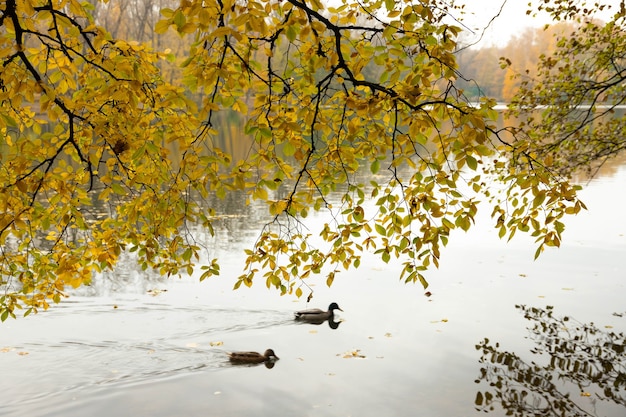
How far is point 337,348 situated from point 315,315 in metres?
1.08

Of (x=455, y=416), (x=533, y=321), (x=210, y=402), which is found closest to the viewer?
(x=455, y=416)

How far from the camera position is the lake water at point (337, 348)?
28.6ft

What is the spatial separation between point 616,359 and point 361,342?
4.15 metres

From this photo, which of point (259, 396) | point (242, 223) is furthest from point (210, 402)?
point (242, 223)

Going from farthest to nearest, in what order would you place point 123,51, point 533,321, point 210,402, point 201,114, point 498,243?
point 498,243 < point 533,321 < point 210,402 < point 123,51 < point 201,114

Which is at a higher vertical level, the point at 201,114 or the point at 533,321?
the point at 201,114

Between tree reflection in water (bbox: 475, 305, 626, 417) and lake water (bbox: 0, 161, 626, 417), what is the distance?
0.03 m

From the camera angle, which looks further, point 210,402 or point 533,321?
point 533,321

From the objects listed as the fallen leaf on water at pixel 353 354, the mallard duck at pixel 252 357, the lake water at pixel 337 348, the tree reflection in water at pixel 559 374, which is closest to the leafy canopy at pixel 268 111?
the lake water at pixel 337 348

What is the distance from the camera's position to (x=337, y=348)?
10.8m

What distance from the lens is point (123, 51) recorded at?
5.13m

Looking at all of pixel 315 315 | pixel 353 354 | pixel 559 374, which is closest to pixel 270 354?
pixel 353 354

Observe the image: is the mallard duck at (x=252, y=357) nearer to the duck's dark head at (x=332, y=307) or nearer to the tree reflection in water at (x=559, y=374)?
the duck's dark head at (x=332, y=307)

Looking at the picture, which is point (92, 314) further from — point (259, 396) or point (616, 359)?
point (616, 359)
